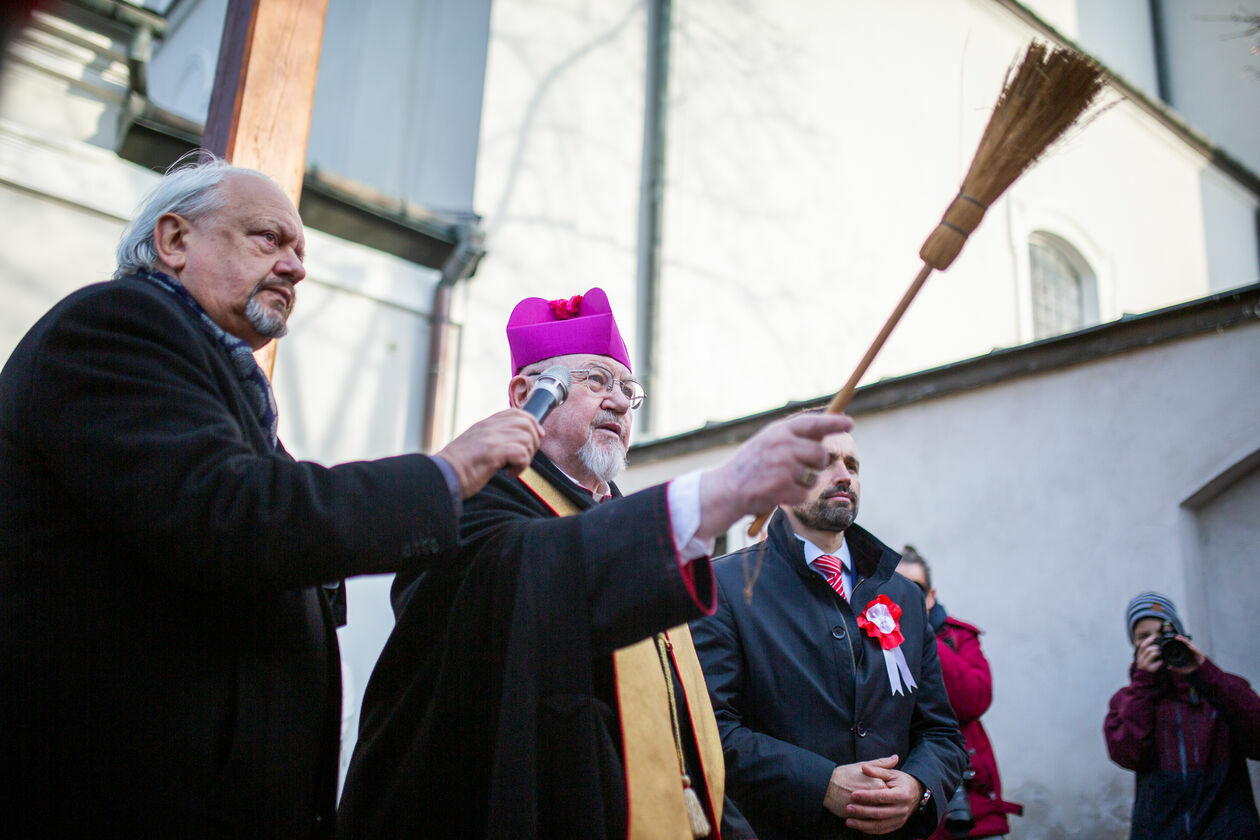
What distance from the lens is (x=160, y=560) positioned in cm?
165

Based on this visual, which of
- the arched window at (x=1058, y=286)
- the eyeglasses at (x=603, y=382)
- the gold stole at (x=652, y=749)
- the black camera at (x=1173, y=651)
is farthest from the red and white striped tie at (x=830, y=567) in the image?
the arched window at (x=1058, y=286)

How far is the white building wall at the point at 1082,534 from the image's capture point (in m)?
5.47

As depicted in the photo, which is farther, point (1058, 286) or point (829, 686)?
point (1058, 286)

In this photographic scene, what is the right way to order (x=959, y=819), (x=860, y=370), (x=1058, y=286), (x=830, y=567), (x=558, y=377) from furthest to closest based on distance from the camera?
(x=1058, y=286), (x=959, y=819), (x=830, y=567), (x=558, y=377), (x=860, y=370)

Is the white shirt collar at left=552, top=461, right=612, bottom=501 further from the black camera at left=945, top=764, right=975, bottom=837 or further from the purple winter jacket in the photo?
the purple winter jacket

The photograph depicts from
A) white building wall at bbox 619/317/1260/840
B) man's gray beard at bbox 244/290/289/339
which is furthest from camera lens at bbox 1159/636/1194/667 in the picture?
man's gray beard at bbox 244/290/289/339

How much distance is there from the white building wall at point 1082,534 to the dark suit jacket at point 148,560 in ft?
16.3

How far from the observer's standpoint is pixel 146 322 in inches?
70.9

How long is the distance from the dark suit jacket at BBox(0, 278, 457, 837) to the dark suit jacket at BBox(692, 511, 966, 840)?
5.39 ft

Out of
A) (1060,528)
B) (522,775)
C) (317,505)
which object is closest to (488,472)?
(317,505)

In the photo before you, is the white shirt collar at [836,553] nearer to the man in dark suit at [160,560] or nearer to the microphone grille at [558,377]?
the microphone grille at [558,377]

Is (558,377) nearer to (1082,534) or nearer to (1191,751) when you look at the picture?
(1191,751)

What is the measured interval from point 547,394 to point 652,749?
30.7 inches

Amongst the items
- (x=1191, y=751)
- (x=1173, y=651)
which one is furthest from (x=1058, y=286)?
(x=1191, y=751)
